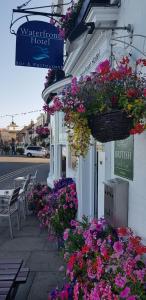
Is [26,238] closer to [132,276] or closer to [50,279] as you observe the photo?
[50,279]

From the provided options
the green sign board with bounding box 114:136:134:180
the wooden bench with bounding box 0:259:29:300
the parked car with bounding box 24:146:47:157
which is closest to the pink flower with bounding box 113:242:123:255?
the green sign board with bounding box 114:136:134:180

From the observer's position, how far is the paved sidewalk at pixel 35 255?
4834mm

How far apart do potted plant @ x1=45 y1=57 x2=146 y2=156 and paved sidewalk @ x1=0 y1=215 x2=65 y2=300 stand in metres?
2.21

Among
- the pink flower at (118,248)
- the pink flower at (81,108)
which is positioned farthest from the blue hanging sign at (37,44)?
the pink flower at (118,248)

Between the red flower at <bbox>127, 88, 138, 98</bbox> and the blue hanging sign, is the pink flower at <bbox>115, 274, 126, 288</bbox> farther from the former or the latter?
the blue hanging sign

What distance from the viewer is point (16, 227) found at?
856cm

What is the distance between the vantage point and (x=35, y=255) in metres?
6.29

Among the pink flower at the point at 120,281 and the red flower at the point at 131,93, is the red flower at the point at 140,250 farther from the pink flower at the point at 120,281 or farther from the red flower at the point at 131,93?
the red flower at the point at 131,93

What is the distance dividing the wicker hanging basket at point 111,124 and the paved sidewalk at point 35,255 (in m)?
2.25

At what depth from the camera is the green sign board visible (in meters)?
3.89

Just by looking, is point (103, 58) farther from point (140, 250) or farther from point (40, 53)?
point (140, 250)

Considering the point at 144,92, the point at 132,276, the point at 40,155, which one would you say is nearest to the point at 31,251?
the point at 132,276

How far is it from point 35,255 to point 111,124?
373 cm

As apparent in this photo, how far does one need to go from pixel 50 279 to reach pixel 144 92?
10.3 feet
